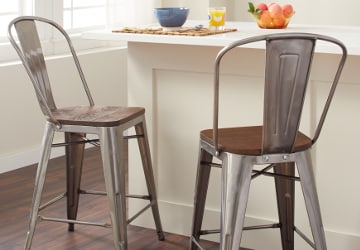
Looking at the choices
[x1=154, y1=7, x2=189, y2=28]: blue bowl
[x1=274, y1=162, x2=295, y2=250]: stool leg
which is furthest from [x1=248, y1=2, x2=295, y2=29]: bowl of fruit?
[x1=274, y1=162, x2=295, y2=250]: stool leg

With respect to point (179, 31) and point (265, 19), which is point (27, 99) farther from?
point (265, 19)

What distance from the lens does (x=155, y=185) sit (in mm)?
3621

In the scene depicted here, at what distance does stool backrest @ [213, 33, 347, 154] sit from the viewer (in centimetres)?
255

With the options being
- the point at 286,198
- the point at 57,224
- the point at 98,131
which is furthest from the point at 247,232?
the point at 57,224

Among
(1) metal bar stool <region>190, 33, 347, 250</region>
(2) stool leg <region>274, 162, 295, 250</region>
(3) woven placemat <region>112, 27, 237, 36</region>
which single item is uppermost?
→ (3) woven placemat <region>112, 27, 237, 36</region>

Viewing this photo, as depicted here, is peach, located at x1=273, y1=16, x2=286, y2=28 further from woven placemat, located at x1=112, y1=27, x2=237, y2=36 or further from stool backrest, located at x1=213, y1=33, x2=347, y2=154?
stool backrest, located at x1=213, y1=33, x2=347, y2=154

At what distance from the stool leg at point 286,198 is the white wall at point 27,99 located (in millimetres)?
2134

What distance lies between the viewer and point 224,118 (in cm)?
342

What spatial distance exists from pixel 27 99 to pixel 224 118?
184cm

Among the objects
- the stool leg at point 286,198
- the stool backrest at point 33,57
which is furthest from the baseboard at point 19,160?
the stool leg at point 286,198

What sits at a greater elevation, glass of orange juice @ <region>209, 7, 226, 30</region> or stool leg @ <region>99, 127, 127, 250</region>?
glass of orange juice @ <region>209, 7, 226, 30</region>

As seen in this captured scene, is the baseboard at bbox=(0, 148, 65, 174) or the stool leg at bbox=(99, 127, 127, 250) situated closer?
the stool leg at bbox=(99, 127, 127, 250)

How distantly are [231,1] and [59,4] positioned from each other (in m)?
1.77

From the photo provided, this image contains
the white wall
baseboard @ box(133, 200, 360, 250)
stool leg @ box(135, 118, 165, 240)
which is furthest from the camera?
the white wall
